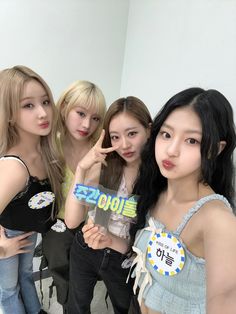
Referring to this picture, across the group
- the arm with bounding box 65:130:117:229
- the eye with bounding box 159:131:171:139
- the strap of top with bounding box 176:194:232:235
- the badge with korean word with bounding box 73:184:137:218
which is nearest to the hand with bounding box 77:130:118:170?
the arm with bounding box 65:130:117:229

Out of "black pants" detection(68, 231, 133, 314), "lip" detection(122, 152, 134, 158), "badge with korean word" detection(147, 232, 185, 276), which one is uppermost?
"lip" detection(122, 152, 134, 158)

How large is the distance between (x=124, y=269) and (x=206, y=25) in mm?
997

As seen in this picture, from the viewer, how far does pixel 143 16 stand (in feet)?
4.75

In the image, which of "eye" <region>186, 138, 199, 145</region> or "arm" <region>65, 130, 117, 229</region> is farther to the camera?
"arm" <region>65, 130, 117, 229</region>

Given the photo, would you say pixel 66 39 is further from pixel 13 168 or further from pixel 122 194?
pixel 122 194

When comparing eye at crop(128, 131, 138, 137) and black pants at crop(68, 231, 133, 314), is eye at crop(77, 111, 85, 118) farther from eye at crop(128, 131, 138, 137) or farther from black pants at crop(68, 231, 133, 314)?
black pants at crop(68, 231, 133, 314)

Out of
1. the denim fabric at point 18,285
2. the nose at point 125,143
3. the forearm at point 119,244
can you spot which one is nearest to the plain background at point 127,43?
the nose at point 125,143

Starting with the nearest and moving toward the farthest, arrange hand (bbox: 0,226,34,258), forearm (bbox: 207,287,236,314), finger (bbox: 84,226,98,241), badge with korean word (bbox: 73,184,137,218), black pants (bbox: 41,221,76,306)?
1. forearm (bbox: 207,287,236,314)
2. badge with korean word (bbox: 73,184,137,218)
3. finger (bbox: 84,226,98,241)
4. hand (bbox: 0,226,34,258)
5. black pants (bbox: 41,221,76,306)

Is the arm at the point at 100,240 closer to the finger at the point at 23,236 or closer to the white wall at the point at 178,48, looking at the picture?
the finger at the point at 23,236

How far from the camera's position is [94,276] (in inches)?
42.2

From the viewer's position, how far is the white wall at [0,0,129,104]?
1.35 metres

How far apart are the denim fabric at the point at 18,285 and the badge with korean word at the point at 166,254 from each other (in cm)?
67

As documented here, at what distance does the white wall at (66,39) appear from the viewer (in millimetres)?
1346

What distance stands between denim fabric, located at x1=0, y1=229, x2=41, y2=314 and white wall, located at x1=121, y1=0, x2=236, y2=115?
0.99 metres
